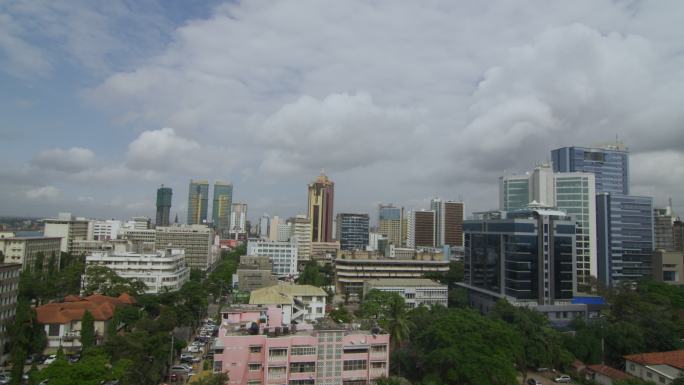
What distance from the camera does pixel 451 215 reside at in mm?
132375

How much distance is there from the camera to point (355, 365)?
24.9 meters

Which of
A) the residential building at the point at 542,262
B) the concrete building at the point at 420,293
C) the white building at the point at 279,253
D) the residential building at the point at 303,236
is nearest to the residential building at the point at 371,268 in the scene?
the concrete building at the point at 420,293

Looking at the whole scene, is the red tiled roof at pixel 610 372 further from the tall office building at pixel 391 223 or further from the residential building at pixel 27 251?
the tall office building at pixel 391 223

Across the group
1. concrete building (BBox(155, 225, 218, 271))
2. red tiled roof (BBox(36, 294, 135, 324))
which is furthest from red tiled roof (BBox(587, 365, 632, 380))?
concrete building (BBox(155, 225, 218, 271))

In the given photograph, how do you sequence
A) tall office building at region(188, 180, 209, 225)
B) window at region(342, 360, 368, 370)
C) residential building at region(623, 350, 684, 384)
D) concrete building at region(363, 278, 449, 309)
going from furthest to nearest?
1. tall office building at region(188, 180, 209, 225)
2. concrete building at region(363, 278, 449, 309)
3. residential building at region(623, 350, 684, 384)
4. window at region(342, 360, 368, 370)

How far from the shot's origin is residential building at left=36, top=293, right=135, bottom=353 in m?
34.1

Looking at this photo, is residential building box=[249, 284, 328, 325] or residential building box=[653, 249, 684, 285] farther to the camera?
residential building box=[653, 249, 684, 285]

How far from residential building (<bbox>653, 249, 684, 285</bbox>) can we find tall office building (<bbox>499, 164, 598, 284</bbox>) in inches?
344

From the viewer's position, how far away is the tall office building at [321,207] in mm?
122812

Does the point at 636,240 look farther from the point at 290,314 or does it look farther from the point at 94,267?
the point at 94,267

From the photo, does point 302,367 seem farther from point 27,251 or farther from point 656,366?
point 27,251

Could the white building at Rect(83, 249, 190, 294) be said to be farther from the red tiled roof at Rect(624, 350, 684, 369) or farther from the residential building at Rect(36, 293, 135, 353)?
the red tiled roof at Rect(624, 350, 684, 369)

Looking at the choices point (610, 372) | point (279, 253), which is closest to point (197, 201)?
point (279, 253)

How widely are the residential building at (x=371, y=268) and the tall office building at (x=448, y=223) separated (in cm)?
6483
